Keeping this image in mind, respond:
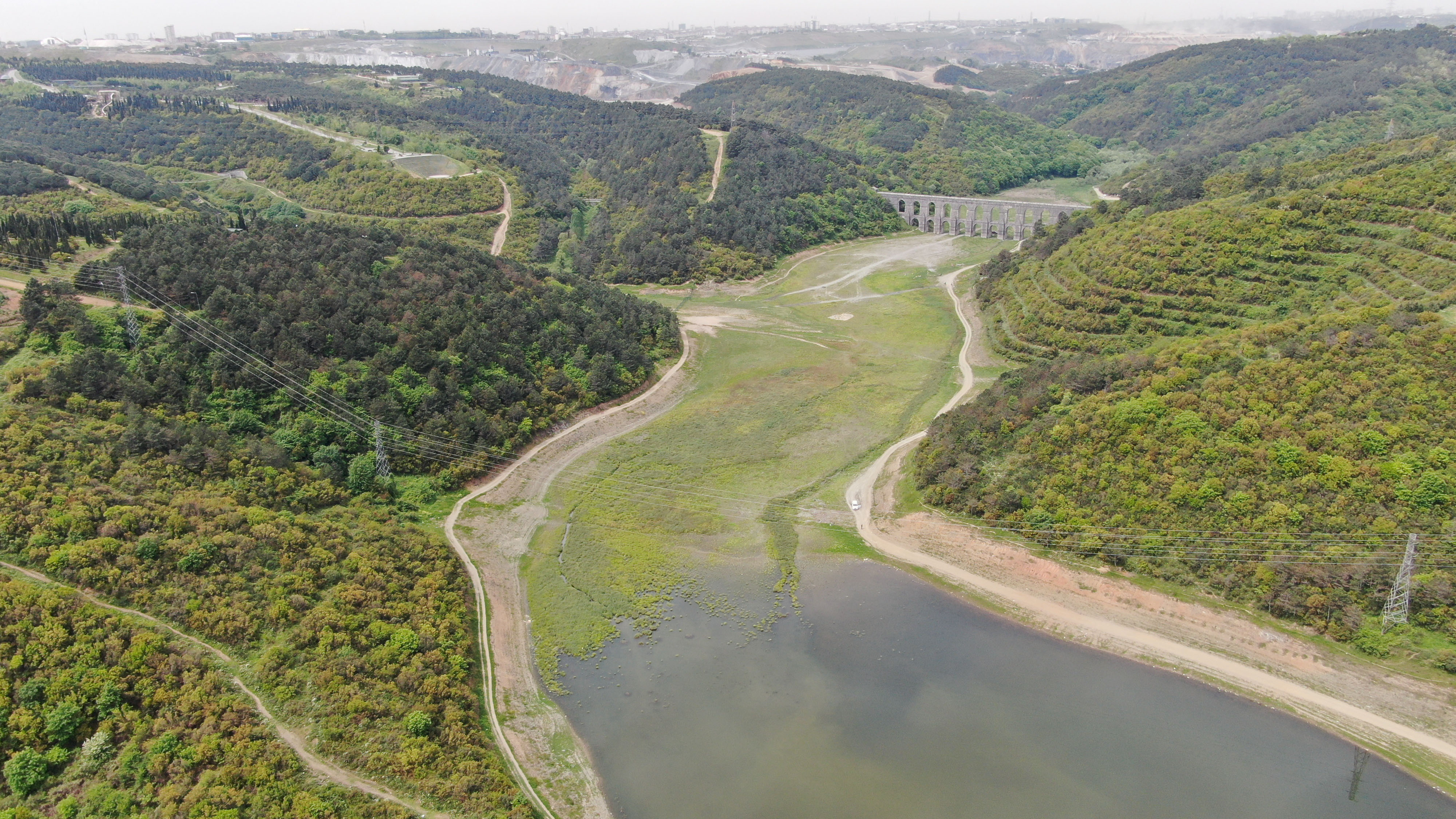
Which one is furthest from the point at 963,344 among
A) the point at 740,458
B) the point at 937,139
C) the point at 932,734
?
the point at 937,139

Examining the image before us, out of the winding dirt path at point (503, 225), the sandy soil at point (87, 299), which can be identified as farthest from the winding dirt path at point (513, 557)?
the winding dirt path at point (503, 225)

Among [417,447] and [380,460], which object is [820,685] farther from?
[417,447]

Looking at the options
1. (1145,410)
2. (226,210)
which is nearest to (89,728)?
(1145,410)

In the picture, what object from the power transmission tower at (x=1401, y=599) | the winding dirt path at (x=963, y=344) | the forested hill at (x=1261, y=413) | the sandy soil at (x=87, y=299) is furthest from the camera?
the winding dirt path at (x=963, y=344)

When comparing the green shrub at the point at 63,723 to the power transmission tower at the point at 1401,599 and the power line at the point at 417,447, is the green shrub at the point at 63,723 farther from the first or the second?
the power transmission tower at the point at 1401,599

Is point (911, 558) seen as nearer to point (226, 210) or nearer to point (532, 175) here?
point (226, 210)

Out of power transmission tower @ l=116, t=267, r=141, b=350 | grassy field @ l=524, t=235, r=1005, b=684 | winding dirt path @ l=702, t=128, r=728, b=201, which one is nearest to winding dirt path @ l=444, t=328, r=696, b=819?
grassy field @ l=524, t=235, r=1005, b=684
